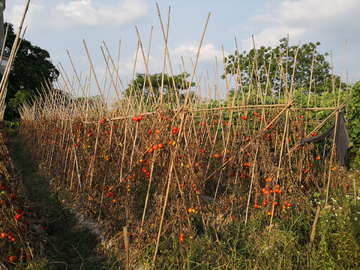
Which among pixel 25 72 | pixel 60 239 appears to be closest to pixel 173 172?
pixel 60 239

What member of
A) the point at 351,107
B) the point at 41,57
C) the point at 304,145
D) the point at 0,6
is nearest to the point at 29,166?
the point at 304,145

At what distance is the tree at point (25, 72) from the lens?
15227 mm

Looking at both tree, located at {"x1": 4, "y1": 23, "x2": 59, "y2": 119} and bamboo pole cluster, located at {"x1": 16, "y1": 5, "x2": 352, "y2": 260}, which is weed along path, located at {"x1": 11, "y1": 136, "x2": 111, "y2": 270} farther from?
tree, located at {"x1": 4, "y1": 23, "x2": 59, "y2": 119}

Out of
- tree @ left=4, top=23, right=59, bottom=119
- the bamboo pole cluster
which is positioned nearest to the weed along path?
the bamboo pole cluster

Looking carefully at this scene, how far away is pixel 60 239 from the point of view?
299cm

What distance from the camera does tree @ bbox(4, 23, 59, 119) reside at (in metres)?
15.2

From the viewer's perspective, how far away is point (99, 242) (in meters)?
2.83

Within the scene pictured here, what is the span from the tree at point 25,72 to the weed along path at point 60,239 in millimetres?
13261

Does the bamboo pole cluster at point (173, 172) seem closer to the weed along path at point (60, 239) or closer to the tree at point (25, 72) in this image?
the weed along path at point (60, 239)

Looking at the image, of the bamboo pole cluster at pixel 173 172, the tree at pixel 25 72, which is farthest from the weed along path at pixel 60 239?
the tree at pixel 25 72

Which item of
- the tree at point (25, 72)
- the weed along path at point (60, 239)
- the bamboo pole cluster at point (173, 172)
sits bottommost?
the weed along path at point (60, 239)

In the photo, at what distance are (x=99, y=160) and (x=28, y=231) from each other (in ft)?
4.60

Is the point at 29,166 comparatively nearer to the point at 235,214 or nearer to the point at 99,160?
the point at 99,160

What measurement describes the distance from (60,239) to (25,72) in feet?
57.6
